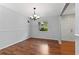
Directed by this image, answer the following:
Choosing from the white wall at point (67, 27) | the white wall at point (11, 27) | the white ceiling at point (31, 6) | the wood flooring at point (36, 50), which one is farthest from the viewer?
the white wall at point (67, 27)

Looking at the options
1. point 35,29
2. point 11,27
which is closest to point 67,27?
point 35,29

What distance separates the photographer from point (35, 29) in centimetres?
500

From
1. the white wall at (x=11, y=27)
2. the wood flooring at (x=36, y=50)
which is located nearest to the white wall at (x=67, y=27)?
the wood flooring at (x=36, y=50)

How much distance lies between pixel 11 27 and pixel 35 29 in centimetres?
128

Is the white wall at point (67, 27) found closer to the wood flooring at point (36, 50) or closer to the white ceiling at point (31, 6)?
the wood flooring at point (36, 50)

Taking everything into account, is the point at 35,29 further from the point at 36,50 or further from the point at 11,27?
the point at 36,50

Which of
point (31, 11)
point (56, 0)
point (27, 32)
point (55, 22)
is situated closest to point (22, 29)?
point (27, 32)

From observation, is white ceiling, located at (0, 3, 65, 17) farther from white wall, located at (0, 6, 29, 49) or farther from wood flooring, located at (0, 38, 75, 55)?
wood flooring, located at (0, 38, 75, 55)

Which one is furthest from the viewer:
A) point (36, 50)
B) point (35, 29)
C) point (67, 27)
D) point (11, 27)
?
point (67, 27)

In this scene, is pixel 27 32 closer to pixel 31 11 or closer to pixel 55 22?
pixel 31 11

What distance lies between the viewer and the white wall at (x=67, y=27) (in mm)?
5434

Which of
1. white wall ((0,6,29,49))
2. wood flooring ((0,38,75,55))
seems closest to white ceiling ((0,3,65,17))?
white wall ((0,6,29,49))

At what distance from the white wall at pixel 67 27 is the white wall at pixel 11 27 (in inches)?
85.2

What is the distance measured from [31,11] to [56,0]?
2.71 metres
